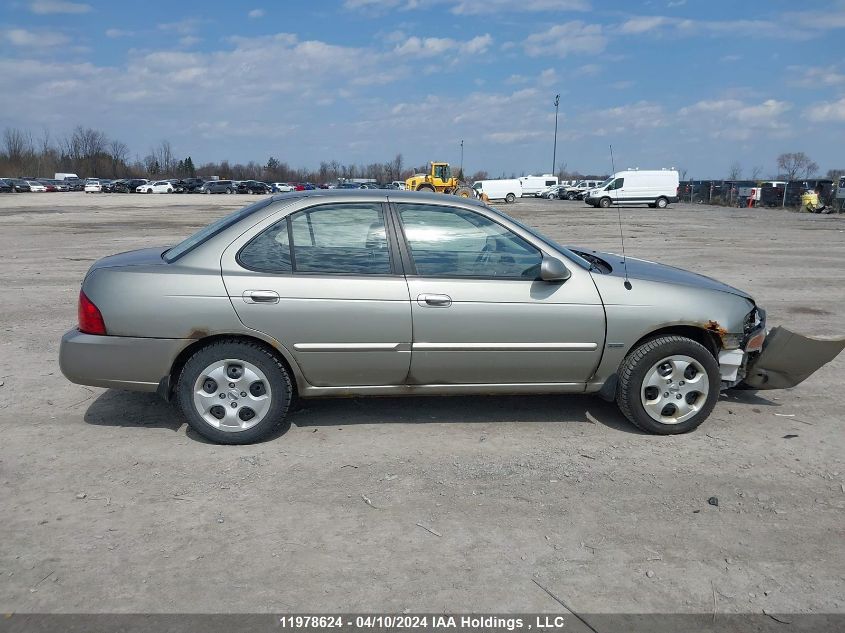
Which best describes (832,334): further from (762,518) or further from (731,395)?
(762,518)

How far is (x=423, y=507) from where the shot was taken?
12.5 ft

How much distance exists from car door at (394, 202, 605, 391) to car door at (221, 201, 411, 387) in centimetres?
15

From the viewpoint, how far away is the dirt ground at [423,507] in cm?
308

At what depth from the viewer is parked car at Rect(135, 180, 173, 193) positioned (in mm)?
77375

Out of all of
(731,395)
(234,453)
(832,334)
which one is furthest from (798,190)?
(234,453)

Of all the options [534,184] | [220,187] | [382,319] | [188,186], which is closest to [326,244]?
[382,319]

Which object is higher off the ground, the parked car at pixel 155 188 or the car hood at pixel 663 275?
the parked car at pixel 155 188

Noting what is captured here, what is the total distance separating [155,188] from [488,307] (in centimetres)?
8111

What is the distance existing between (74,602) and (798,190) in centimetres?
4963

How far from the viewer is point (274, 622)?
2.86 meters

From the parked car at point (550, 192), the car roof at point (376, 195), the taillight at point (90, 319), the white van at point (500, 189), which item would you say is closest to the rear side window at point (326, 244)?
the car roof at point (376, 195)

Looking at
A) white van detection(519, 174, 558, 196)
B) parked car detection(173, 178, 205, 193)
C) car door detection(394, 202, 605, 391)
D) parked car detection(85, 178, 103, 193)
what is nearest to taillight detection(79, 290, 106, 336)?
car door detection(394, 202, 605, 391)

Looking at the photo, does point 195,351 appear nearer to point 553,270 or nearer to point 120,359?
point 120,359

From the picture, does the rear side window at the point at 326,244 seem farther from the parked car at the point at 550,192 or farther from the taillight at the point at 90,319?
the parked car at the point at 550,192
